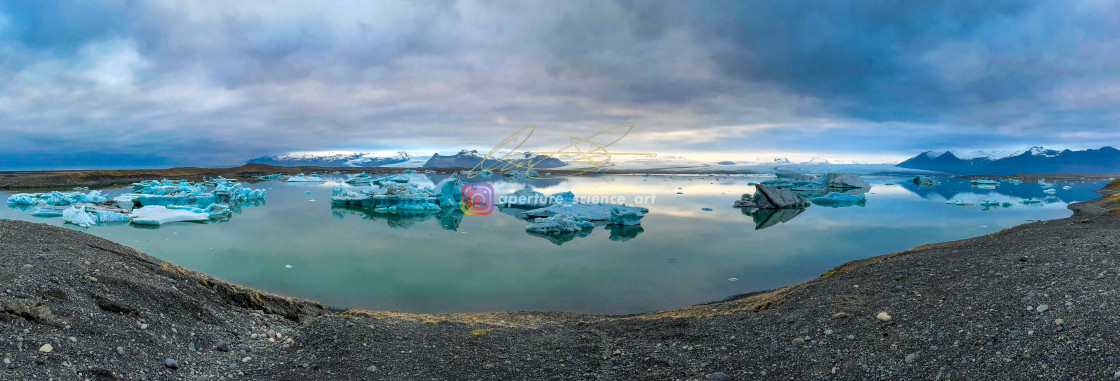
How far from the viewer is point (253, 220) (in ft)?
65.5

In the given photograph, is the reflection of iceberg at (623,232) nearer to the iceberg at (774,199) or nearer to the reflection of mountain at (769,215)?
the reflection of mountain at (769,215)

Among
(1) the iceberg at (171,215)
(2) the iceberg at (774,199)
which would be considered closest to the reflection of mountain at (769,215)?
(2) the iceberg at (774,199)

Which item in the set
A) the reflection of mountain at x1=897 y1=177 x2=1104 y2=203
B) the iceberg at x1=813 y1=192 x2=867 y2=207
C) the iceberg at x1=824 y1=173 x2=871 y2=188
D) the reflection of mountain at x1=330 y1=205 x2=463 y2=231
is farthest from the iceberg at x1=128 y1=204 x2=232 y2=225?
the iceberg at x1=824 y1=173 x2=871 y2=188

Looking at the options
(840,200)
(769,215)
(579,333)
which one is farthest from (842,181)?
(579,333)

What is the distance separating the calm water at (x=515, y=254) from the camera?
9.44 m

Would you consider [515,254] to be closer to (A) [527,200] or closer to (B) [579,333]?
(B) [579,333]

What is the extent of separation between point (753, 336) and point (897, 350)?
1.29 m

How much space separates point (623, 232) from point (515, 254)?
202 inches

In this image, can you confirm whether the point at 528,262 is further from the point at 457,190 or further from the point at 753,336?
the point at 457,190

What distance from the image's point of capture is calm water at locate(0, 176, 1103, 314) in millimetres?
9438

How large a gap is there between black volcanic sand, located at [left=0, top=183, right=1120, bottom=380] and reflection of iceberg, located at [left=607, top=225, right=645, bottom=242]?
9.32 meters

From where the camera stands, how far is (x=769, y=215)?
23.3m

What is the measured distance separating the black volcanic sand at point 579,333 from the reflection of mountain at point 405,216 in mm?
12560

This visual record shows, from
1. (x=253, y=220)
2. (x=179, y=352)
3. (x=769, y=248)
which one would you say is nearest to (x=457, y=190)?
(x=253, y=220)
